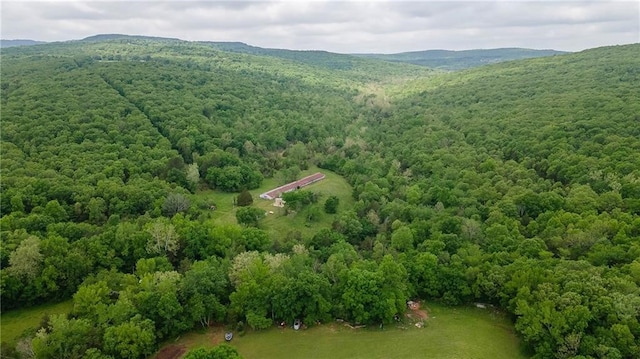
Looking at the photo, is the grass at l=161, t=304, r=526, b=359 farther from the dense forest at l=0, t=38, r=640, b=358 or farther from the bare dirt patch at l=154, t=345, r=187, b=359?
the dense forest at l=0, t=38, r=640, b=358

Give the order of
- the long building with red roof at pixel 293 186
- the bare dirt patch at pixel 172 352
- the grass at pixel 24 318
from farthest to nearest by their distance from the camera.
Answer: the long building with red roof at pixel 293 186 < the grass at pixel 24 318 < the bare dirt patch at pixel 172 352

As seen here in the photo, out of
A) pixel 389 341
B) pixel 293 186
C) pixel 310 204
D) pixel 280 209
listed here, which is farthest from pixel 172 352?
pixel 293 186

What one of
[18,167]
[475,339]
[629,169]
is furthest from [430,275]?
[18,167]

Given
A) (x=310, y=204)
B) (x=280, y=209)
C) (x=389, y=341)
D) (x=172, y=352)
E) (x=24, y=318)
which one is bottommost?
(x=24, y=318)

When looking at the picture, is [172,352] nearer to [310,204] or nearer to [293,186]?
[310,204]

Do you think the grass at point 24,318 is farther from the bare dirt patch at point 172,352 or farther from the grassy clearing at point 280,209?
the grassy clearing at point 280,209

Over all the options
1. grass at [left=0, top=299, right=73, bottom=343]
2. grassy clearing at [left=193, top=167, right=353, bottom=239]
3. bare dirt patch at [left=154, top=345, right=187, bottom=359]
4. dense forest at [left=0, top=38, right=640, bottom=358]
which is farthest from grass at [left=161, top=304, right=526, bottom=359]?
grassy clearing at [left=193, top=167, right=353, bottom=239]

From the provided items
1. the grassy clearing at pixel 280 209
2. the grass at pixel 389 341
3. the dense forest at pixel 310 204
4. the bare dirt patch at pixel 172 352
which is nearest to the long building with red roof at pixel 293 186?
the grassy clearing at pixel 280 209
